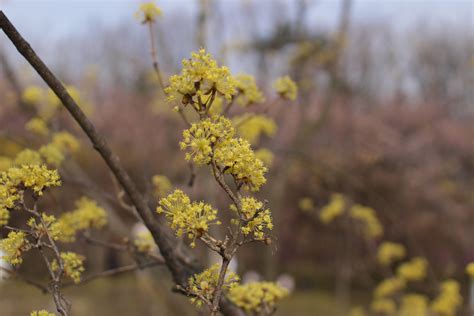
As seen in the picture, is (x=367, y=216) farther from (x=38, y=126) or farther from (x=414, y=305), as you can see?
(x=38, y=126)

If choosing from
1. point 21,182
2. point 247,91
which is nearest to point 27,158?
point 21,182

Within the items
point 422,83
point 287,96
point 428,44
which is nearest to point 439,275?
point 287,96

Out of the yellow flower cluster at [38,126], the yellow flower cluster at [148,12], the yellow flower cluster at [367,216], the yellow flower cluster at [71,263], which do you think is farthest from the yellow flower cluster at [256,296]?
the yellow flower cluster at [367,216]

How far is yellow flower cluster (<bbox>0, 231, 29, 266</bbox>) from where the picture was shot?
1230 millimetres

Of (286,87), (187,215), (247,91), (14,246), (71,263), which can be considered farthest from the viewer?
(286,87)

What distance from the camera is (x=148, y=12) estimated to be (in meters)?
1.90

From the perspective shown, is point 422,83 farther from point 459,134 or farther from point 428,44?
point 459,134

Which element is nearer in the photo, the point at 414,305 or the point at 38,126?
the point at 38,126

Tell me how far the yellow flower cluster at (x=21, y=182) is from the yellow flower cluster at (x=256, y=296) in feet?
1.94

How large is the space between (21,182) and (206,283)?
465 mm

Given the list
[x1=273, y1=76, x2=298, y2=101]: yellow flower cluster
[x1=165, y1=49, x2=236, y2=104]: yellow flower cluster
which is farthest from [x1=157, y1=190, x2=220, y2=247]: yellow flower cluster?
[x1=273, y1=76, x2=298, y2=101]: yellow flower cluster

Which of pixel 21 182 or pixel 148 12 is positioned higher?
pixel 148 12

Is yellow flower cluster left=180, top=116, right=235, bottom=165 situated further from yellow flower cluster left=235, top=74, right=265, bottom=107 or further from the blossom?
yellow flower cluster left=235, top=74, right=265, bottom=107

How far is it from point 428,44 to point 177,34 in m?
15.5
